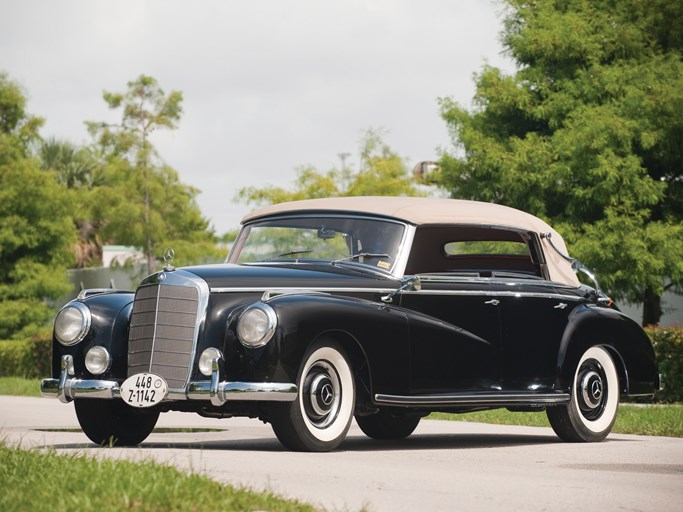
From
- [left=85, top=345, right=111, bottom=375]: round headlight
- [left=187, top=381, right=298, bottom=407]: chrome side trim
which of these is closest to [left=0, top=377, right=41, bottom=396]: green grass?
[left=85, top=345, right=111, bottom=375]: round headlight

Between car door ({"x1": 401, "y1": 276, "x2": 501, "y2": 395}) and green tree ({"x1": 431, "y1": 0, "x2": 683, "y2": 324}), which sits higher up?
green tree ({"x1": 431, "y1": 0, "x2": 683, "y2": 324})

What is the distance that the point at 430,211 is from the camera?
36.2 feet

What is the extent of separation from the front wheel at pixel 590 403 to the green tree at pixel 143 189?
114ft

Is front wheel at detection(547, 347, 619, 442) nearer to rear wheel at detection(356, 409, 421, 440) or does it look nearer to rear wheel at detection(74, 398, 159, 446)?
rear wheel at detection(356, 409, 421, 440)

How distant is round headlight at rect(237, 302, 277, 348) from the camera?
359 inches

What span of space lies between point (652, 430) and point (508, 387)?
3.01m

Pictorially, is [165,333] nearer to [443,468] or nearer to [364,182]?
[443,468]

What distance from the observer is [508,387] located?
11.0m

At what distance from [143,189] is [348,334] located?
36.9 m

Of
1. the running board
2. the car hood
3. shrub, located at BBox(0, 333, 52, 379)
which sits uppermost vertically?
the car hood

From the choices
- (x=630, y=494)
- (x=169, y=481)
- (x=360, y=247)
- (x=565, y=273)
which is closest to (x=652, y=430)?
(x=565, y=273)

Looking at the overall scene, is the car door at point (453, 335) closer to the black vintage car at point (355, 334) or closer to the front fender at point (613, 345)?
the black vintage car at point (355, 334)

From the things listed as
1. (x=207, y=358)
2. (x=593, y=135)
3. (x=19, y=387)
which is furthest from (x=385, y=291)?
(x=593, y=135)

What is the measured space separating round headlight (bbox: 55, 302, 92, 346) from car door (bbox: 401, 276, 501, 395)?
2.53m
